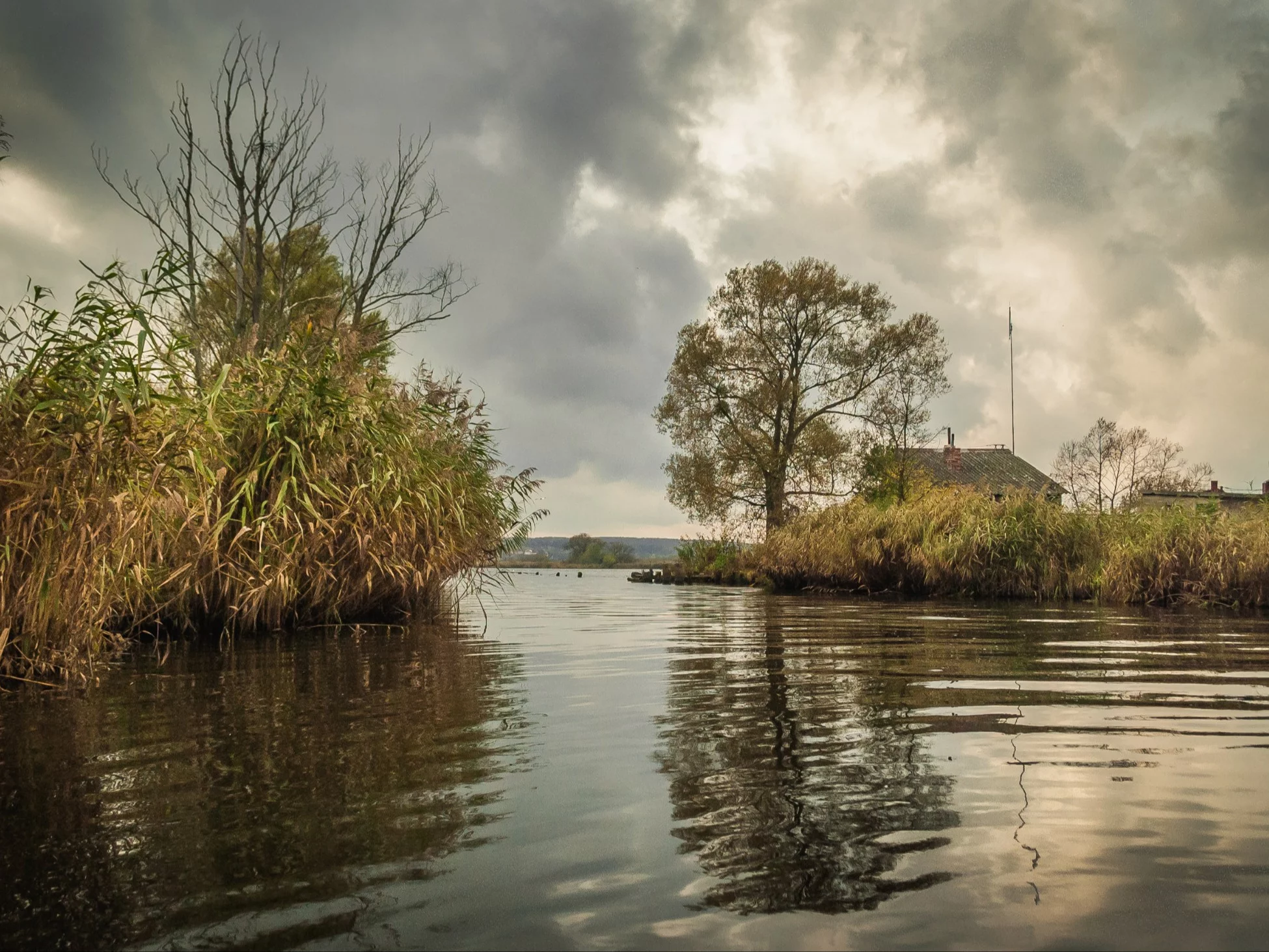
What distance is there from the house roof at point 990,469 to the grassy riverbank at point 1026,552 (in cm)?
2531

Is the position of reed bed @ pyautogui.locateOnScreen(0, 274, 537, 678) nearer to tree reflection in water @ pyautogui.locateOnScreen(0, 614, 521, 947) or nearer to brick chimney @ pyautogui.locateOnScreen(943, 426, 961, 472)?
tree reflection in water @ pyautogui.locateOnScreen(0, 614, 521, 947)

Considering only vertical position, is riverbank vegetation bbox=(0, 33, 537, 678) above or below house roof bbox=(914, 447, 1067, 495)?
below

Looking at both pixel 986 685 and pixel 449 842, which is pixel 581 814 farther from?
pixel 986 685

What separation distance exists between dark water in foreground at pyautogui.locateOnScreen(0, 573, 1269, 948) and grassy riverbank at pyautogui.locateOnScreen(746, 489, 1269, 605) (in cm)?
879

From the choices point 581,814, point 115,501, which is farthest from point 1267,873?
point 115,501

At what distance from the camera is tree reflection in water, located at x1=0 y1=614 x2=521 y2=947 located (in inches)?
66.2

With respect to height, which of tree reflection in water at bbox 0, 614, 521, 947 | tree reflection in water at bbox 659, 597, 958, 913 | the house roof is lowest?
tree reflection in water at bbox 659, 597, 958, 913

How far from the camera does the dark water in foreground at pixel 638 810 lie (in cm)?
156

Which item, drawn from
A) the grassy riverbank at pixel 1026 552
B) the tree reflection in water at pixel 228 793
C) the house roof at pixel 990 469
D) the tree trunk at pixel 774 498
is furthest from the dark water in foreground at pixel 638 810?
the house roof at pixel 990 469

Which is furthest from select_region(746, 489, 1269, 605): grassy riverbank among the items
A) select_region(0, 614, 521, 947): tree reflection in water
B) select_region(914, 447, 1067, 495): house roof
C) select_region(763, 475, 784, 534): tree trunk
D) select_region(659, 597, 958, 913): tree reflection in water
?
select_region(914, 447, 1067, 495): house roof

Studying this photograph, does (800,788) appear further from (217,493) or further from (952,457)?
(952,457)

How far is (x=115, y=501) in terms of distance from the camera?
4.44m

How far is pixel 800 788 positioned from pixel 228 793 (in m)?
A: 1.52

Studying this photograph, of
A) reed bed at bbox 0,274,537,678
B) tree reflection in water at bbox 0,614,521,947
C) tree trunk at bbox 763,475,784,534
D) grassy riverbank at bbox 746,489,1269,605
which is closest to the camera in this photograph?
tree reflection in water at bbox 0,614,521,947
